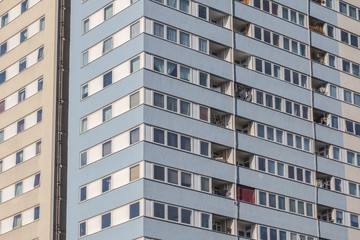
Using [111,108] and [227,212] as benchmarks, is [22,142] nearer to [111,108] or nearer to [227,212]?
[111,108]

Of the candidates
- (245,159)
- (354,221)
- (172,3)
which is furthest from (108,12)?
(354,221)

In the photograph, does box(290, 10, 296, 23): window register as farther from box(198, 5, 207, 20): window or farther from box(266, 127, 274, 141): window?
box(266, 127, 274, 141): window

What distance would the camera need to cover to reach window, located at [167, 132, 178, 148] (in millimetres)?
78750

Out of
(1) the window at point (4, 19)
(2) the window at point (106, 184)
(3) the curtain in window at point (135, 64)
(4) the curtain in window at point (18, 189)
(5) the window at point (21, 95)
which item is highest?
(1) the window at point (4, 19)

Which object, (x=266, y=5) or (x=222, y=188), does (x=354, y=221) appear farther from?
(x=266, y=5)

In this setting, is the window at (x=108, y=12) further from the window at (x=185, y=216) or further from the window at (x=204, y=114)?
the window at (x=185, y=216)

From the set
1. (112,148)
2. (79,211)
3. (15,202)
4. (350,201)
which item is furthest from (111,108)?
(350,201)

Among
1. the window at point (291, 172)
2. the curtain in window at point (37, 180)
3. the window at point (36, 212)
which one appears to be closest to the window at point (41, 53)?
the curtain in window at point (37, 180)

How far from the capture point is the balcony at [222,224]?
81250 mm

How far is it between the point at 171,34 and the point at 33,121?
16626 millimetres

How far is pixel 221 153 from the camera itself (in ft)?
277

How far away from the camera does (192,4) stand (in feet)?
278

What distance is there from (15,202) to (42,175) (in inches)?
183

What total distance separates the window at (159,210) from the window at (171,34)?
48.1ft
